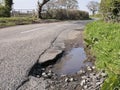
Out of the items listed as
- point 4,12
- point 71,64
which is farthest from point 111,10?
point 4,12

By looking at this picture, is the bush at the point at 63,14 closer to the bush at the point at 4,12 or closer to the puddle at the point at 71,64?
the bush at the point at 4,12

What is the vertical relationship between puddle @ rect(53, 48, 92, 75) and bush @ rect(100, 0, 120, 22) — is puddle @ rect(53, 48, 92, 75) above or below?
below

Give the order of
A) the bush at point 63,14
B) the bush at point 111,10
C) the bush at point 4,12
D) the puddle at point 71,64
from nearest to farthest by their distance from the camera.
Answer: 1. the puddle at point 71,64
2. the bush at point 111,10
3. the bush at point 4,12
4. the bush at point 63,14

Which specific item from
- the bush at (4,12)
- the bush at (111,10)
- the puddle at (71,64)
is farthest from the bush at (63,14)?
the puddle at (71,64)

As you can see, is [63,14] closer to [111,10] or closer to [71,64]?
[111,10]

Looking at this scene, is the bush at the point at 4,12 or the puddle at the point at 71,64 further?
the bush at the point at 4,12

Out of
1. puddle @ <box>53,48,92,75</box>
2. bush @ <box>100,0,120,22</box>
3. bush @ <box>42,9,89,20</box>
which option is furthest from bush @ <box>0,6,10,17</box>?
puddle @ <box>53,48,92,75</box>

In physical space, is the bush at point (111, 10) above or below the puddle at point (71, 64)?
above

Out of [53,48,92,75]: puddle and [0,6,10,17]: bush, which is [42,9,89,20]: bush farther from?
[53,48,92,75]: puddle

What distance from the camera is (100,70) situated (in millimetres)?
7242

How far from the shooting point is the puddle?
8084mm

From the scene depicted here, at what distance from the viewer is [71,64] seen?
9148mm

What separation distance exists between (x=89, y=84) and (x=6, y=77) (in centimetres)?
183

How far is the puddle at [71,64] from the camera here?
26.5ft
